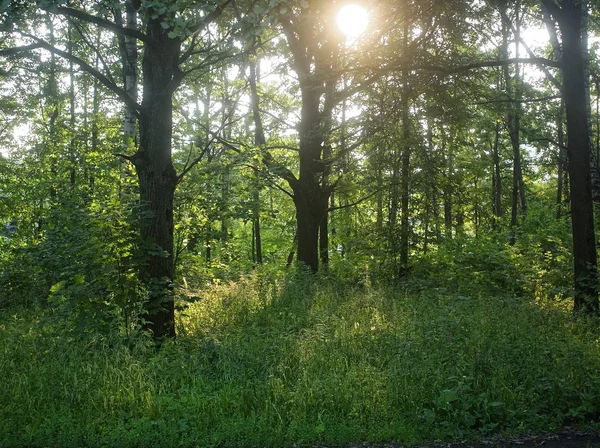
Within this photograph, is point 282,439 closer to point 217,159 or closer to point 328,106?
point 217,159

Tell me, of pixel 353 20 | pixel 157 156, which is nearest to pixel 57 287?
pixel 157 156

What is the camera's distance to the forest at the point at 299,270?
17.3 feet

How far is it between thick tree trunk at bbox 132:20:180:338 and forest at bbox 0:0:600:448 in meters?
0.04

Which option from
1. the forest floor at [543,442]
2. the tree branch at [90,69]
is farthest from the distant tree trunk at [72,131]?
the forest floor at [543,442]

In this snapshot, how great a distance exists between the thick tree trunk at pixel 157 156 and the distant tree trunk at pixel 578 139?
757 centimetres

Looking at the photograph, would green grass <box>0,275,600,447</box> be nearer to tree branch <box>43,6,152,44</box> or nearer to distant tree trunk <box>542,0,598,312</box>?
distant tree trunk <box>542,0,598,312</box>

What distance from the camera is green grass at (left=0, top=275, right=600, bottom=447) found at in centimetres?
490

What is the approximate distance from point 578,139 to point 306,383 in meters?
7.71

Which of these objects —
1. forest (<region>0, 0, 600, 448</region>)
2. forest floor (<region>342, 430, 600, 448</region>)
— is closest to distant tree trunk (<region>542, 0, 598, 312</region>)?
forest (<region>0, 0, 600, 448</region>)

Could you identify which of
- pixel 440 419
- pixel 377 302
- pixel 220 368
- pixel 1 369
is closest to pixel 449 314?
pixel 377 302

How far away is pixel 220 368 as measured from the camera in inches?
249

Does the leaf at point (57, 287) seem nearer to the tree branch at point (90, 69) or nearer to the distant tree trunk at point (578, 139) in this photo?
the tree branch at point (90, 69)

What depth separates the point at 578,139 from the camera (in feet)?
31.9

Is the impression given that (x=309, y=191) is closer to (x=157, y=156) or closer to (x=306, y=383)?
(x=157, y=156)
